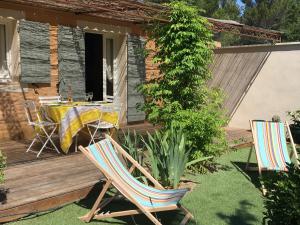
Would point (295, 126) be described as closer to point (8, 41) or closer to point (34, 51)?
point (34, 51)

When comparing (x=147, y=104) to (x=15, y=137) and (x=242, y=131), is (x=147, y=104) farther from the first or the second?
(x=242, y=131)

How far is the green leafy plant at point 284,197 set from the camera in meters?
2.80

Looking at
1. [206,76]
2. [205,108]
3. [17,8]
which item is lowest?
[205,108]

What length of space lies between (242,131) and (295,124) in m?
1.58

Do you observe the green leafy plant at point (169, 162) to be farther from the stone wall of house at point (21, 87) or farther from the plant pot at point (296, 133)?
the plant pot at point (296, 133)

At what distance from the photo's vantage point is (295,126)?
9.25 m

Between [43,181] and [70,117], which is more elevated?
[70,117]

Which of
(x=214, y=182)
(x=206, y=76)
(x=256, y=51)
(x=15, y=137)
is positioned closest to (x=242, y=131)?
(x=256, y=51)

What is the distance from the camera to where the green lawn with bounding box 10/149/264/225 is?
436 cm

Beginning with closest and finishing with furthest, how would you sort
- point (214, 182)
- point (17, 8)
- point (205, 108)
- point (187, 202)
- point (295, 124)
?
point (187, 202), point (214, 182), point (205, 108), point (17, 8), point (295, 124)

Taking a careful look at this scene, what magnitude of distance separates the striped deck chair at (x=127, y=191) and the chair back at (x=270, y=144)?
230 centimetres

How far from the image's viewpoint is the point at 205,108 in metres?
6.63

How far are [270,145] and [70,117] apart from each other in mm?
3297

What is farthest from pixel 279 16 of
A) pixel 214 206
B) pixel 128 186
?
pixel 128 186
